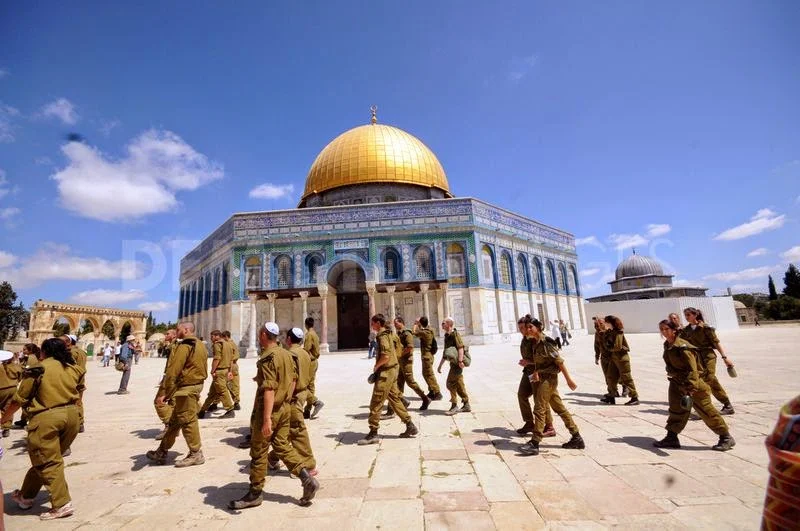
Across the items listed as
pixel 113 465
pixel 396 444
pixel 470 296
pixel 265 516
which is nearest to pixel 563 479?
pixel 396 444

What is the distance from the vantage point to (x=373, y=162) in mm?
26828

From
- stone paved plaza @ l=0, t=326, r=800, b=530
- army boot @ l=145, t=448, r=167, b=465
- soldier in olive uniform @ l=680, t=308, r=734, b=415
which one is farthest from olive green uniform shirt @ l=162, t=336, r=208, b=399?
soldier in olive uniform @ l=680, t=308, r=734, b=415

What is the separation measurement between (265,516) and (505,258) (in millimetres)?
24205

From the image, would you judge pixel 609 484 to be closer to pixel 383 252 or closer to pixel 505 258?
pixel 383 252

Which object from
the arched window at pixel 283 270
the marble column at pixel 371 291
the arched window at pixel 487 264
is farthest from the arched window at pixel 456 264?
the arched window at pixel 283 270

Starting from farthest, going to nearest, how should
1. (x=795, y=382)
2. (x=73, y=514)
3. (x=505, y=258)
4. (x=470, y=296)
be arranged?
(x=505, y=258) < (x=470, y=296) < (x=795, y=382) < (x=73, y=514)

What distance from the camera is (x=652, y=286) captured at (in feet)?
136

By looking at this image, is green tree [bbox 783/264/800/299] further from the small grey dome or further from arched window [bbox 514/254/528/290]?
arched window [bbox 514/254/528/290]

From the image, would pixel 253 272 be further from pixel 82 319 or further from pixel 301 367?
pixel 82 319

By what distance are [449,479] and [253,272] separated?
73.6 feet

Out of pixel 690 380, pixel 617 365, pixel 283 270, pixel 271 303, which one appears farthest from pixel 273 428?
pixel 283 270

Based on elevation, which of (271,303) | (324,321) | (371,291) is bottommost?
(324,321)

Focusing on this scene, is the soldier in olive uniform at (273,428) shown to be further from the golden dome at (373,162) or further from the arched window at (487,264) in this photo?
the golden dome at (373,162)

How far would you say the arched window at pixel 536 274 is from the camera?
27219 millimetres
